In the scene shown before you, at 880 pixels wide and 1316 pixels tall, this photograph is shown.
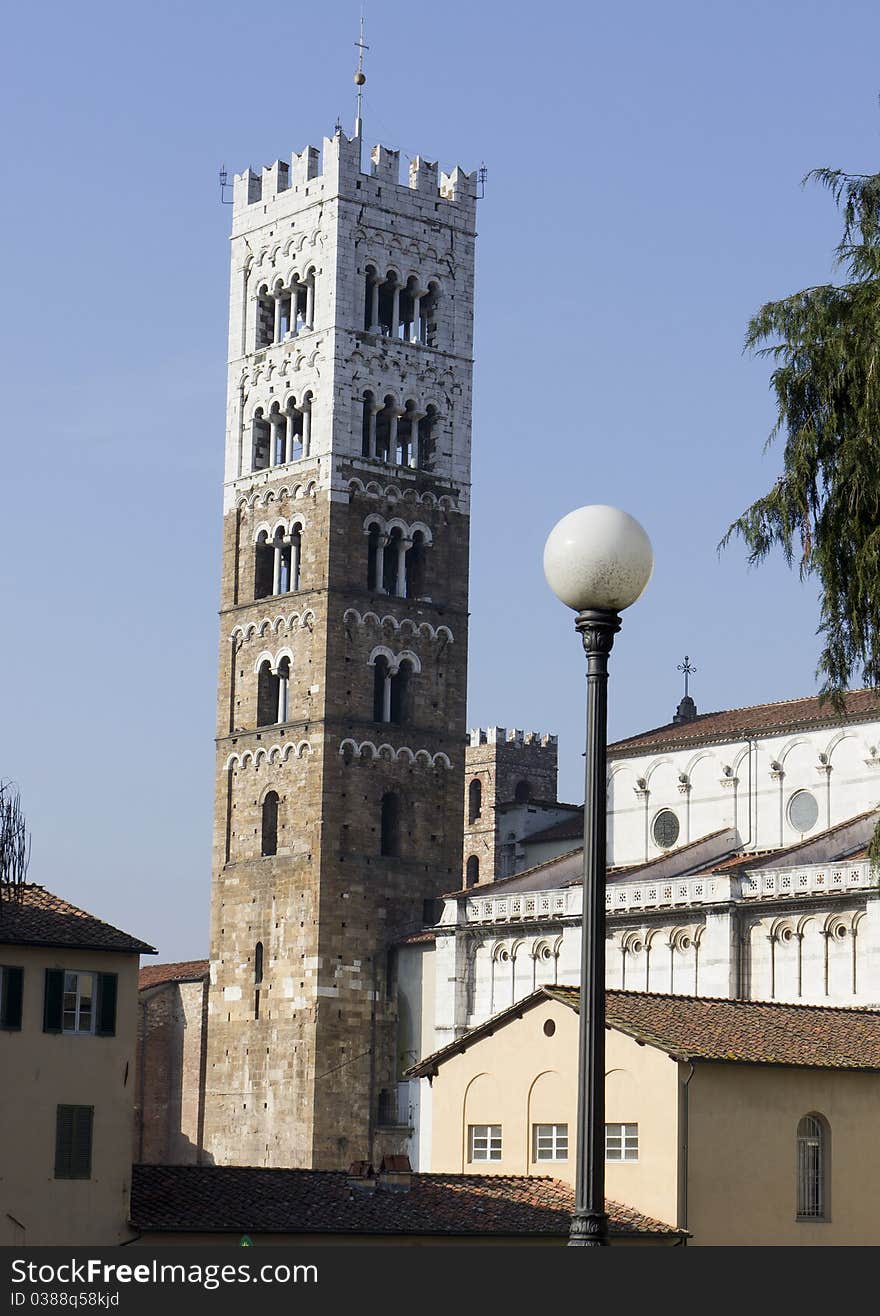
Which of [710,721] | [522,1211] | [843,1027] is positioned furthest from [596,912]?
[710,721]

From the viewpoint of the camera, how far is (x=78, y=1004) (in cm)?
3703

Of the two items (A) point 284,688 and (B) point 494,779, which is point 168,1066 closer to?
(A) point 284,688

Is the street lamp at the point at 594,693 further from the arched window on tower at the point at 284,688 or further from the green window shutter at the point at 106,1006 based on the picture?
the arched window on tower at the point at 284,688

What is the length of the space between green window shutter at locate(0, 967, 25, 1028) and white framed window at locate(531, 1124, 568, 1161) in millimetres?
8390

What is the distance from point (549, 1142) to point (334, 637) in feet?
117

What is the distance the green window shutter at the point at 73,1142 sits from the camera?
3556 centimetres

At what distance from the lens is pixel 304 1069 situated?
67.9 meters

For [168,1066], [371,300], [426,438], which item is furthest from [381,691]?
[168,1066]

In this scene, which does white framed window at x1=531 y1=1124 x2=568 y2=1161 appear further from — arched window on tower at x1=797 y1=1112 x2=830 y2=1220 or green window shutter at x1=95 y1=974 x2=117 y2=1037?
green window shutter at x1=95 y1=974 x2=117 y2=1037

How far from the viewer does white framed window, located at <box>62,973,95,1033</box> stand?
1451 inches

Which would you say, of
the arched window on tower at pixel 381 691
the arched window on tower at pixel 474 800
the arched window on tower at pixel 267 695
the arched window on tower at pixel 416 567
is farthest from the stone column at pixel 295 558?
the arched window on tower at pixel 474 800

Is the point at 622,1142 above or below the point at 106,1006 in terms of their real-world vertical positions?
below

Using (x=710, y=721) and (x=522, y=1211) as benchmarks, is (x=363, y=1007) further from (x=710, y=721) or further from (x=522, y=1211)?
(x=522, y=1211)

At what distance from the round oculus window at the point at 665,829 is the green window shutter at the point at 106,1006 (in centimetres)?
3214
